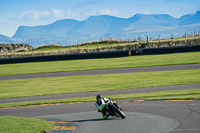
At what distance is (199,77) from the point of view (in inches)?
1167

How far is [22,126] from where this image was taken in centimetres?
1380

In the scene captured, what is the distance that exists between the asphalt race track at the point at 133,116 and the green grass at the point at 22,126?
1.13m

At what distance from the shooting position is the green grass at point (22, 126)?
43.0 feet

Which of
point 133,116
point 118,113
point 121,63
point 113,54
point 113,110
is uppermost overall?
point 113,54

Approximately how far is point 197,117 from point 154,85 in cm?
1356

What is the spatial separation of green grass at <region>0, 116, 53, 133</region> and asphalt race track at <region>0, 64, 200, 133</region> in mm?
1131

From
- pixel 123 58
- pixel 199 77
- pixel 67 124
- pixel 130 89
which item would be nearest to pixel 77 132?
pixel 67 124

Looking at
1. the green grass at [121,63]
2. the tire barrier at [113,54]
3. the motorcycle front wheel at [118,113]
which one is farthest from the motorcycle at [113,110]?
the tire barrier at [113,54]

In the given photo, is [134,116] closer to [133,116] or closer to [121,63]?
[133,116]

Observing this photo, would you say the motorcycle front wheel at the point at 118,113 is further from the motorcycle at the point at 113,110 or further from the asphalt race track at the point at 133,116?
the asphalt race track at the point at 133,116

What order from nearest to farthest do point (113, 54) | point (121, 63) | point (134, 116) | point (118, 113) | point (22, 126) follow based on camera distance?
point (22, 126) → point (118, 113) → point (134, 116) → point (121, 63) → point (113, 54)

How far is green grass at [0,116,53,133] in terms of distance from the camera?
13.1 meters

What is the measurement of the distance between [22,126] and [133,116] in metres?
4.46

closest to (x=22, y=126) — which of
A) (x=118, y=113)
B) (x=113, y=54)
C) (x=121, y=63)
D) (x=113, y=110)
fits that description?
(x=113, y=110)
